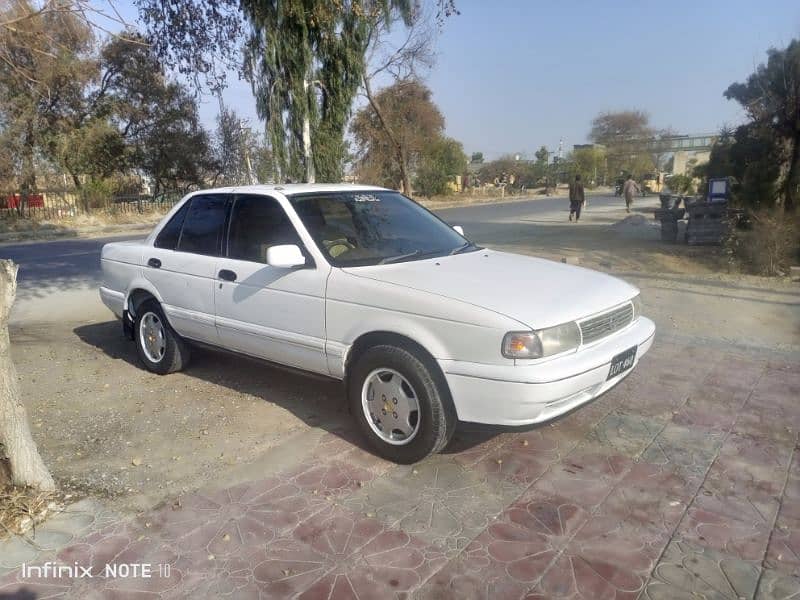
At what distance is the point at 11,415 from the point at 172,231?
248cm

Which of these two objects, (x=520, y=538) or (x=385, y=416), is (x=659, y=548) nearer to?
(x=520, y=538)

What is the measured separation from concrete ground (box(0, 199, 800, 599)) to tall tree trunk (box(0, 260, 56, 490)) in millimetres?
310

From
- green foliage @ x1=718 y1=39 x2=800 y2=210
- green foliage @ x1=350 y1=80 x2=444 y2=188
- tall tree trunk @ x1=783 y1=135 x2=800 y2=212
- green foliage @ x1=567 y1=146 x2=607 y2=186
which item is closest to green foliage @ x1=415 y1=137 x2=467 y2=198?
green foliage @ x1=350 y1=80 x2=444 y2=188

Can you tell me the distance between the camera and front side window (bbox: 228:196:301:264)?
15.1 ft

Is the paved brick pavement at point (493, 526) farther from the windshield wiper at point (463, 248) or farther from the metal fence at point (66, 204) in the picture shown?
the metal fence at point (66, 204)

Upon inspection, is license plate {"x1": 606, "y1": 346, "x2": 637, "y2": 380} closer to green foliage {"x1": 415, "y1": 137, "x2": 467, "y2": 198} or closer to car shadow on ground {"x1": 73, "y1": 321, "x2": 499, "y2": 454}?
car shadow on ground {"x1": 73, "y1": 321, "x2": 499, "y2": 454}

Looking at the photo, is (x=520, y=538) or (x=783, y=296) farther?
(x=783, y=296)

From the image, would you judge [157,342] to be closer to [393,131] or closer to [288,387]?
[288,387]

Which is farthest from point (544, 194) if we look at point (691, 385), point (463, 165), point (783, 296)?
point (691, 385)

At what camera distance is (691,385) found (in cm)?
519

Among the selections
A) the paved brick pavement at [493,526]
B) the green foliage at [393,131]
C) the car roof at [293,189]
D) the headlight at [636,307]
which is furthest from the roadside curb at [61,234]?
the headlight at [636,307]

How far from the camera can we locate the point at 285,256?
414 centimetres

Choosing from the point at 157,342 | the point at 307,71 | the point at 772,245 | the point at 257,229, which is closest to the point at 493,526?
the point at 257,229

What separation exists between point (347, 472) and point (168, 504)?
39.9 inches
